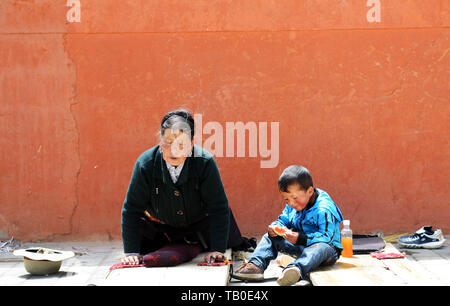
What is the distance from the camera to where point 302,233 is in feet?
13.4

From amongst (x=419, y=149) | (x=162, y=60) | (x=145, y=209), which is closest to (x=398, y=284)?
(x=145, y=209)

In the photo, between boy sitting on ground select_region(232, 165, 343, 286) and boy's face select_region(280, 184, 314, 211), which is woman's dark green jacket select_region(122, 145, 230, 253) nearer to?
boy sitting on ground select_region(232, 165, 343, 286)

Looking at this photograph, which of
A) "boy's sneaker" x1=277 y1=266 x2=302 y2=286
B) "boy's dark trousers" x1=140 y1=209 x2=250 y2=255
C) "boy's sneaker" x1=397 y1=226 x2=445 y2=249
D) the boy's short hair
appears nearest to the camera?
"boy's sneaker" x1=277 y1=266 x2=302 y2=286

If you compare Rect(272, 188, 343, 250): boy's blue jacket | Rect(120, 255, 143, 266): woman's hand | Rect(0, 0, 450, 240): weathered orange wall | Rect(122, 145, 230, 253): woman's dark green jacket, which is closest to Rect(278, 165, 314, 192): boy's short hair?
Rect(272, 188, 343, 250): boy's blue jacket

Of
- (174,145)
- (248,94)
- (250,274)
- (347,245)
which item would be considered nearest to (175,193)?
(174,145)

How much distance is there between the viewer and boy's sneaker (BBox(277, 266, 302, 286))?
368 cm

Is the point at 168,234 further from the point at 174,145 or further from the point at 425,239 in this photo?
the point at 425,239

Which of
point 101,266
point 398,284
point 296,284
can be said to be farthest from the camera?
point 101,266

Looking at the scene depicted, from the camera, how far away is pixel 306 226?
4117mm

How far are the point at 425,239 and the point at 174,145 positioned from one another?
250cm

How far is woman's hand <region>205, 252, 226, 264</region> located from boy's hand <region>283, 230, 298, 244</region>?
1.48 ft

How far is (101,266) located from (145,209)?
2.80ft

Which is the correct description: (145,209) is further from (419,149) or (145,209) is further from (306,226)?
(419,149)

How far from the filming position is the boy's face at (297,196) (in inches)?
162
